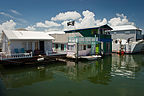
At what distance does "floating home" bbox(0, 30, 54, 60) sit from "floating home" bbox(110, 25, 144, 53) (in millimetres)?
22428

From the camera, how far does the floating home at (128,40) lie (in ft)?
103

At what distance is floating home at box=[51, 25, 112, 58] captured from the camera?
20433mm

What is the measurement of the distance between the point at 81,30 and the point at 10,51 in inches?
641

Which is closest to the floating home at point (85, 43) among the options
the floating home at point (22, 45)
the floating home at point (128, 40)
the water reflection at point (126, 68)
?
the floating home at point (22, 45)

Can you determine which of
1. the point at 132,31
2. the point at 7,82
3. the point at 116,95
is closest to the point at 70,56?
the point at 7,82

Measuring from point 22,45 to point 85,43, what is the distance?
10.9 m

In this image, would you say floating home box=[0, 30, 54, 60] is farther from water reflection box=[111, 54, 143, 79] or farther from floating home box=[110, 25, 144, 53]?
floating home box=[110, 25, 144, 53]

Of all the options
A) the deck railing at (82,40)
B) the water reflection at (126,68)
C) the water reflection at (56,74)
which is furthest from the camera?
the deck railing at (82,40)

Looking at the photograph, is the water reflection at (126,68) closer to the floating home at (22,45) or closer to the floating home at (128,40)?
the floating home at (22,45)

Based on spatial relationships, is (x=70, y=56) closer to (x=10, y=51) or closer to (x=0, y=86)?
(x=10, y=51)

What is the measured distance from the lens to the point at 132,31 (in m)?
38.2

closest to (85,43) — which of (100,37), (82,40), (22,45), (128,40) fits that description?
(82,40)

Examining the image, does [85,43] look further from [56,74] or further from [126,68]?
[56,74]

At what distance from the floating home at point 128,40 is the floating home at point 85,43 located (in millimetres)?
7455
